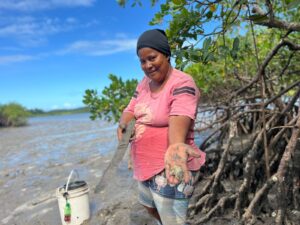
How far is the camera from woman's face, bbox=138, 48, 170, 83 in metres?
1.61

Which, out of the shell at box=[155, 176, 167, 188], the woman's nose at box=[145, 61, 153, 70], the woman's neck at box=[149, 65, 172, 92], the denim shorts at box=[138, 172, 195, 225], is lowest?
the denim shorts at box=[138, 172, 195, 225]

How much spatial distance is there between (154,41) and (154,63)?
105 mm

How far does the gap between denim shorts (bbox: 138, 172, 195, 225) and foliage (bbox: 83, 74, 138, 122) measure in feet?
9.96

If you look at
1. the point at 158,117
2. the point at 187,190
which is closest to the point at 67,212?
the point at 187,190

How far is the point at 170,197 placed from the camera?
65.8 inches

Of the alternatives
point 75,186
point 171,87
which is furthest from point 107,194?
point 171,87

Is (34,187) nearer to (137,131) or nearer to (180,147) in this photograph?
(137,131)

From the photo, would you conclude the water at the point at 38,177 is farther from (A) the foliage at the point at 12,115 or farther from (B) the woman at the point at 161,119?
(A) the foliage at the point at 12,115

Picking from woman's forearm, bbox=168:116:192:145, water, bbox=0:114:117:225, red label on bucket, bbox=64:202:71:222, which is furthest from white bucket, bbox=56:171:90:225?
woman's forearm, bbox=168:116:192:145

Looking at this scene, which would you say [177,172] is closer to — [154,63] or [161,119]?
[161,119]

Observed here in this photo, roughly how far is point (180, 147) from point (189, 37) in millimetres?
1119

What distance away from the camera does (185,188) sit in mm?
1644

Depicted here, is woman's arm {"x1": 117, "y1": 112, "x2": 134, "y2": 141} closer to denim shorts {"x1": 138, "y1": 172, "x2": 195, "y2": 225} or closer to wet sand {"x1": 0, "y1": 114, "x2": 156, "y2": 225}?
denim shorts {"x1": 138, "y1": 172, "x2": 195, "y2": 225}

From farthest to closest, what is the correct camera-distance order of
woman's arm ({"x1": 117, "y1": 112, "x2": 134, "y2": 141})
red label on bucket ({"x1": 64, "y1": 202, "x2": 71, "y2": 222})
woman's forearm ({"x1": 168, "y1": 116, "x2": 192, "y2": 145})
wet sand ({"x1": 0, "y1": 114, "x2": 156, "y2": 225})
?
wet sand ({"x1": 0, "y1": 114, "x2": 156, "y2": 225}), red label on bucket ({"x1": 64, "y1": 202, "x2": 71, "y2": 222}), woman's arm ({"x1": 117, "y1": 112, "x2": 134, "y2": 141}), woman's forearm ({"x1": 168, "y1": 116, "x2": 192, "y2": 145})
